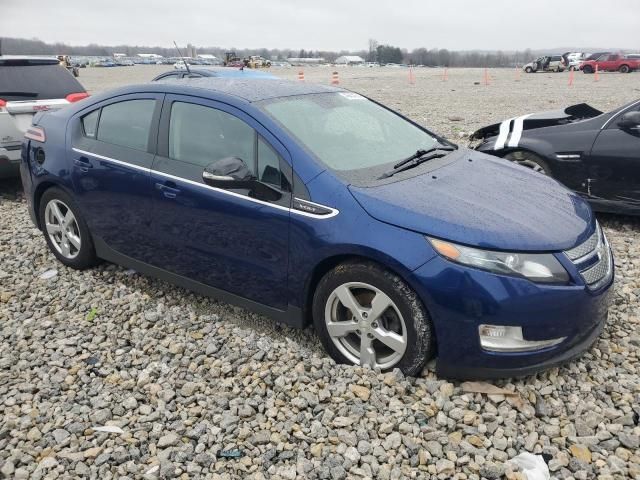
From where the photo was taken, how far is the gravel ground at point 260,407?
265 cm

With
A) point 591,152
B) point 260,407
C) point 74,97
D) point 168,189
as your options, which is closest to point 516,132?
point 591,152

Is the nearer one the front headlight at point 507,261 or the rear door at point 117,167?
the front headlight at point 507,261

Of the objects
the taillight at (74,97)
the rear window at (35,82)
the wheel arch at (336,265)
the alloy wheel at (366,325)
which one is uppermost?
the rear window at (35,82)

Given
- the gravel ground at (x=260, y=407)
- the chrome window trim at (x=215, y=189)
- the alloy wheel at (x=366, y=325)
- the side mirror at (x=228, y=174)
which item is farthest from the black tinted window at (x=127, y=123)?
the alloy wheel at (x=366, y=325)

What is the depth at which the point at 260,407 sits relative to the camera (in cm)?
302

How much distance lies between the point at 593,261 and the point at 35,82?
274 inches

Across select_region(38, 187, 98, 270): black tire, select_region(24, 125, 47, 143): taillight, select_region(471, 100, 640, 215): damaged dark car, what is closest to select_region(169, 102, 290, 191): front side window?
select_region(38, 187, 98, 270): black tire

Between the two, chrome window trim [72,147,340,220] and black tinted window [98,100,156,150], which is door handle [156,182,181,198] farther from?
black tinted window [98,100,156,150]

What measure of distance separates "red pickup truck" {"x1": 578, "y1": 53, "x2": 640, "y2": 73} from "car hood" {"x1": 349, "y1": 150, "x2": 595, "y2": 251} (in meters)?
41.8

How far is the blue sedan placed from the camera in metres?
2.88

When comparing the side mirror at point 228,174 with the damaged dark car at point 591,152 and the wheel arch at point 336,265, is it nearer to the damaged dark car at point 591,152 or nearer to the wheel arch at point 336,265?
the wheel arch at point 336,265

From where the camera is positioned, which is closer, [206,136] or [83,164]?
[206,136]

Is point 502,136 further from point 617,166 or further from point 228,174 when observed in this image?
point 228,174

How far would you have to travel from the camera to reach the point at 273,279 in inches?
136
